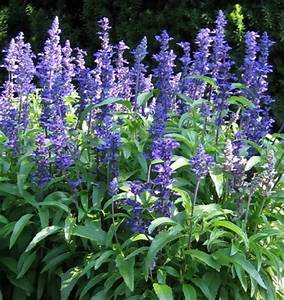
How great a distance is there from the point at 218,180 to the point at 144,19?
5.17m

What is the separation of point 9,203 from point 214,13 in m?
4.98

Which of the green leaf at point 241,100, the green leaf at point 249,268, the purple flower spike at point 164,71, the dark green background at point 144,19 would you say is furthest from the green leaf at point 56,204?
the dark green background at point 144,19

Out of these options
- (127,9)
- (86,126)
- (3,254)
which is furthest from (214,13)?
(3,254)

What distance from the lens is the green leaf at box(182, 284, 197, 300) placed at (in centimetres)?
398

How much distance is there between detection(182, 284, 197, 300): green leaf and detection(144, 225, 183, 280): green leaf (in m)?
0.25

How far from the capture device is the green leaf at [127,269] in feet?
12.8

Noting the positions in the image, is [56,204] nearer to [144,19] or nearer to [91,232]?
[91,232]

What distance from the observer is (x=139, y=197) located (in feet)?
13.6

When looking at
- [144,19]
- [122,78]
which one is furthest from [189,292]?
[144,19]

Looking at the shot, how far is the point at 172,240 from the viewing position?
420 cm

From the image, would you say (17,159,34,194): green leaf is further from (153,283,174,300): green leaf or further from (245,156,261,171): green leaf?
(245,156,261,171): green leaf

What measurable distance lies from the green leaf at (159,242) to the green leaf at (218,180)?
400 mm

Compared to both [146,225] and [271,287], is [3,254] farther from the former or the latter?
[271,287]

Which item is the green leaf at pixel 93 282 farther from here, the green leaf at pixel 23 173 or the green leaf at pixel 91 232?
the green leaf at pixel 23 173
